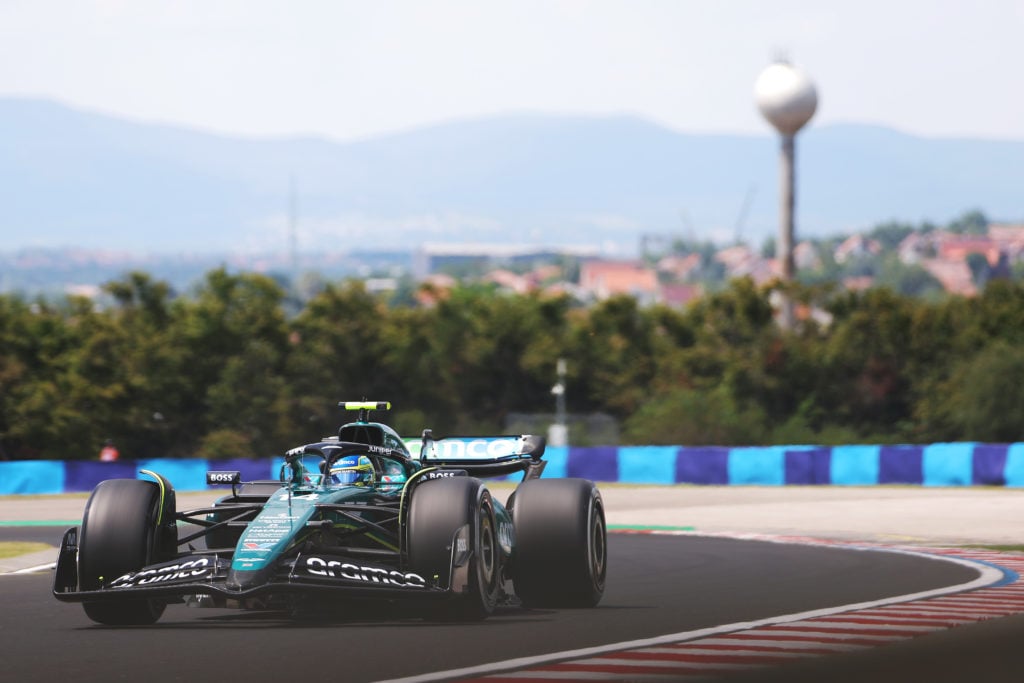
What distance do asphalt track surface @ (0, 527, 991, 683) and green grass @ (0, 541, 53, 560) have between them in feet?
13.9

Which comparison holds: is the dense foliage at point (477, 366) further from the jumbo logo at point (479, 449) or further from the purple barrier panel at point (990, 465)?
the jumbo logo at point (479, 449)

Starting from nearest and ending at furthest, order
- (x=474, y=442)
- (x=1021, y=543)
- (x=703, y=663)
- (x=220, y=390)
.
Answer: (x=703, y=663), (x=474, y=442), (x=1021, y=543), (x=220, y=390)

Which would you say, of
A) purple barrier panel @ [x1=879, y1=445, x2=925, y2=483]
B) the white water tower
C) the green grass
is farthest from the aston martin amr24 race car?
the white water tower

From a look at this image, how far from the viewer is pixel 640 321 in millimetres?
92188

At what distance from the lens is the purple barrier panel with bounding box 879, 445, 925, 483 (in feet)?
152

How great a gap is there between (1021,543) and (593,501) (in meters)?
12.7

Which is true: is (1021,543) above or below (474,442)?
below

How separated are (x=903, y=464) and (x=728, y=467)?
179 inches

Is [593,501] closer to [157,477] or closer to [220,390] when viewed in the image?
[157,477]

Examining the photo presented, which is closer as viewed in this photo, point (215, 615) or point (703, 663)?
point (703, 663)

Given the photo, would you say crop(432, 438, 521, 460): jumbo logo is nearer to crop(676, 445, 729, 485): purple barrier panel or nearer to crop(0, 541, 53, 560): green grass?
crop(0, 541, 53, 560): green grass

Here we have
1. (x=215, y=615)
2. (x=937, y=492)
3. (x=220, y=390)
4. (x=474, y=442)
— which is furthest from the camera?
(x=220, y=390)

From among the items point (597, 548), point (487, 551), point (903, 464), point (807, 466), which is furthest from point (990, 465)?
point (487, 551)

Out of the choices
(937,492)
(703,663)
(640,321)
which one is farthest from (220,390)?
(703,663)
